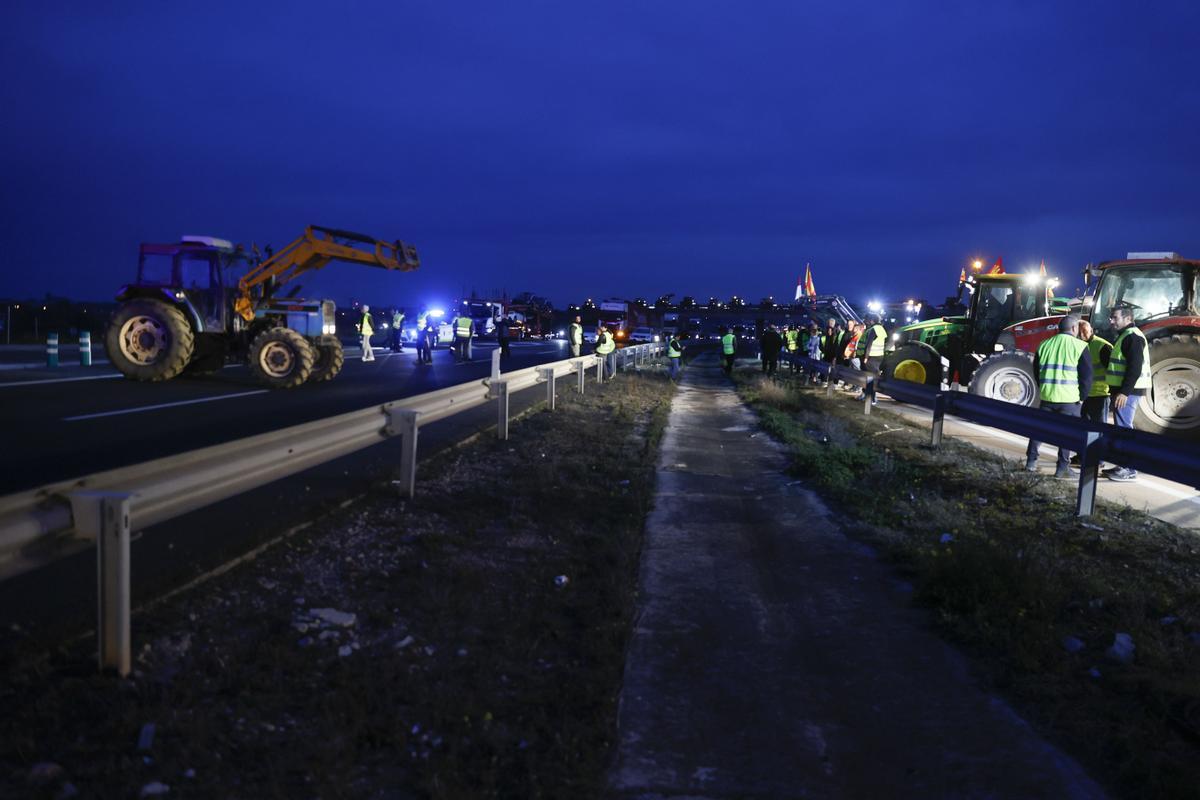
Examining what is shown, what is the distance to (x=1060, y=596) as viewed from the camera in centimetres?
549

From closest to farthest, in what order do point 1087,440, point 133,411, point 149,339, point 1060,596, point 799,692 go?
point 799,692 < point 1060,596 < point 1087,440 < point 133,411 < point 149,339

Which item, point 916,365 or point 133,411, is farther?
point 916,365

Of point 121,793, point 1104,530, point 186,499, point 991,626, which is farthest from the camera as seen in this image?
point 1104,530

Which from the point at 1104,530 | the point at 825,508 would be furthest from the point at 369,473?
the point at 1104,530

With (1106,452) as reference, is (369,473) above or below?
below

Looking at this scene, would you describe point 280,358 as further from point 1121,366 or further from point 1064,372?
point 1121,366

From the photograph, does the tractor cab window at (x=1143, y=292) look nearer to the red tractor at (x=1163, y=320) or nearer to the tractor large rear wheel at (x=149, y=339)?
the red tractor at (x=1163, y=320)

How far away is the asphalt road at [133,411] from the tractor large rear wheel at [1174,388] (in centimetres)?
1176

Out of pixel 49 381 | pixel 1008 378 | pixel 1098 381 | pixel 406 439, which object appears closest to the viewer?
pixel 406 439

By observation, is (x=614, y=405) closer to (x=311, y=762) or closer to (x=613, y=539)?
(x=613, y=539)

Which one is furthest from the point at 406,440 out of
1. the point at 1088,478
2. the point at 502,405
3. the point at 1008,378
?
the point at 1008,378

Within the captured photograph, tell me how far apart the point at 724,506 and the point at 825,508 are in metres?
0.92

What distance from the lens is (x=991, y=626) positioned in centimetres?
509

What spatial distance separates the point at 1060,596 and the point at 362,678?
404 centimetres
